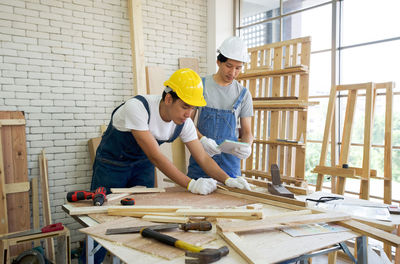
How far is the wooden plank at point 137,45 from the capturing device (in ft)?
16.1

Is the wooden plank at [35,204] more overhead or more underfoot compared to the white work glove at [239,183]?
more underfoot

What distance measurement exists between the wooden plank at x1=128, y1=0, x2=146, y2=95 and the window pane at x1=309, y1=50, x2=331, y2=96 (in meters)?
2.52

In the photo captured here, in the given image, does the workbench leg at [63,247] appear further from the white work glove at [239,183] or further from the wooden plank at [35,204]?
the white work glove at [239,183]

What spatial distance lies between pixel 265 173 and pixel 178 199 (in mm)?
2520

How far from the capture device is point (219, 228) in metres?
1.52

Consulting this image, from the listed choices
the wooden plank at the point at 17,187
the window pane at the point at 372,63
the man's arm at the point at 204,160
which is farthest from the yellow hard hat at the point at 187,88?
the window pane at the point at 372,63

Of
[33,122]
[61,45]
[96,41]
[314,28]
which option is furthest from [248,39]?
[33,122]

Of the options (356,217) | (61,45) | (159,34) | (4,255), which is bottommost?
(4,255)

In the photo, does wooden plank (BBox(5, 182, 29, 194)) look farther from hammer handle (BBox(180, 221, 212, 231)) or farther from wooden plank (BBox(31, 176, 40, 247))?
hammer handle (BBox(180, 221, 212, 231))

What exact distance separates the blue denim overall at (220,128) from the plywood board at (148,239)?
1390mm

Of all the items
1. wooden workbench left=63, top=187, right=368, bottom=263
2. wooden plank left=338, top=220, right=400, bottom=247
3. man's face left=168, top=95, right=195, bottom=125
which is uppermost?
man's face left=168, top=95, right=195, bottom=125

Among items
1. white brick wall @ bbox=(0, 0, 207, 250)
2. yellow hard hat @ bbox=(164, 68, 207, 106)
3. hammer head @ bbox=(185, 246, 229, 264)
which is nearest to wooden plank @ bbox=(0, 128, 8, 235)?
white brick wall @ bbox=(0, 0, 207, 250)

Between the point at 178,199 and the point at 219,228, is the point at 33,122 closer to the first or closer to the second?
the point at 178,199

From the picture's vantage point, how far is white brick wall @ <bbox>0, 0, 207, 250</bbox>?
4188 mm
